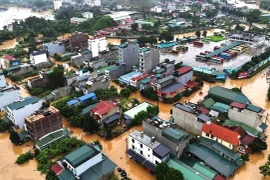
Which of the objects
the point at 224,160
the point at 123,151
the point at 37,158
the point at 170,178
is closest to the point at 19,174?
the point at 37,158

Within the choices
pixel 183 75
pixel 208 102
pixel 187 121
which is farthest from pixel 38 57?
pixel 187 121

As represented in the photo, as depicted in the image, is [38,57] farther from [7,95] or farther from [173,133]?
[173,133]

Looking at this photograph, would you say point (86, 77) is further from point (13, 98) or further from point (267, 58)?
point (267, 58)

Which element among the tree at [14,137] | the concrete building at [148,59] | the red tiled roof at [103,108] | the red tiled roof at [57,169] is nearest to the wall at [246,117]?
the red tiled roof at [103,108]

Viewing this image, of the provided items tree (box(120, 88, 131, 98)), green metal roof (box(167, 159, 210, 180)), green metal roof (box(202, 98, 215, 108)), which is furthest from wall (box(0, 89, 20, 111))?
green metal roof (box(202, 98, 215, 108))

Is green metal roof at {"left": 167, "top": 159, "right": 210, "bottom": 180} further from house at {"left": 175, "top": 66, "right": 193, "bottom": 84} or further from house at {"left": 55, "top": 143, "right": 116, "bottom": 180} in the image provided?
house at {"left": 175, "top": 66, "right": 193, "bottom": 84}
